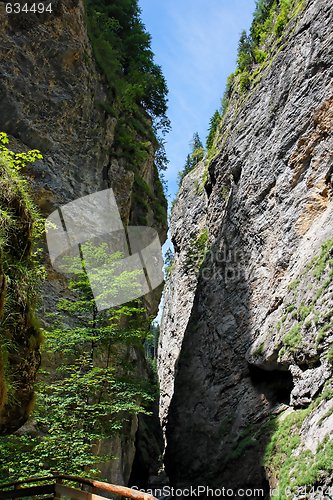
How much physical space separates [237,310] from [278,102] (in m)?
8.09

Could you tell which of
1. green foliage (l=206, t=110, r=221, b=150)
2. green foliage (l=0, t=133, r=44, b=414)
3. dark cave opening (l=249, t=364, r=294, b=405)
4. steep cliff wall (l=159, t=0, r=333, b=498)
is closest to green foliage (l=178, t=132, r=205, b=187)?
green foliage (l=206, t=110, r=221, b=150)

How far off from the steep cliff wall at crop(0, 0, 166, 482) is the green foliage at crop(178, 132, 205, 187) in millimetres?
17001

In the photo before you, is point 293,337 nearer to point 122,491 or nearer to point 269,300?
point 269,300

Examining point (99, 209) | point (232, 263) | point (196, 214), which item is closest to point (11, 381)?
point (99, 209)

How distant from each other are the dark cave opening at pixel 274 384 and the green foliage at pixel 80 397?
5.40 m

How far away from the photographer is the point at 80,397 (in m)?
8.04

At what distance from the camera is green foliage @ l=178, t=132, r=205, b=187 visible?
33156 millimetres

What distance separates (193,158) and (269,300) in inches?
854

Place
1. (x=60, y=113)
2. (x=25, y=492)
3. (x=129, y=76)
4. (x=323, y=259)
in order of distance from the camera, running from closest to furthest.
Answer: (x=25, y=492) < (x=323, y=259) < (x=60, y=113) < (x=129, y=76)

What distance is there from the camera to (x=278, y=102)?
17.0 m

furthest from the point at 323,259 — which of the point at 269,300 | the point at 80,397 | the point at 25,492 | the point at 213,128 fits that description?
the point at 213,128

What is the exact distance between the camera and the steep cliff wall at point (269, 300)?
1114 centimetres

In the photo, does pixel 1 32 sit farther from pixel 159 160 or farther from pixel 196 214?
pixel 196 214

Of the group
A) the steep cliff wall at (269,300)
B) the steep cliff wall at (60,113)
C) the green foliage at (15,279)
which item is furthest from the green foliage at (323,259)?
the green foliage at (15,279)
